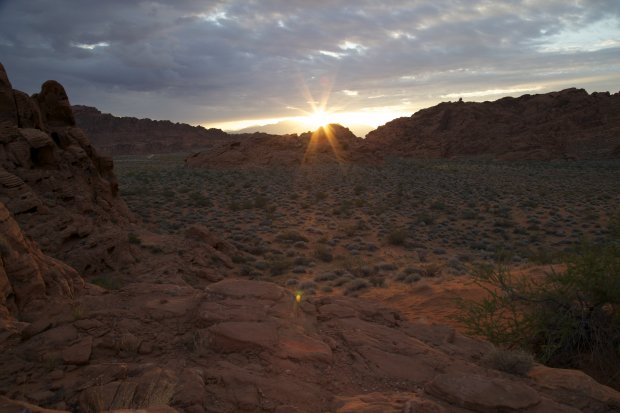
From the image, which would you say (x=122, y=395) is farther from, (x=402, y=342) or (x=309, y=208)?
(x=309, y=208)

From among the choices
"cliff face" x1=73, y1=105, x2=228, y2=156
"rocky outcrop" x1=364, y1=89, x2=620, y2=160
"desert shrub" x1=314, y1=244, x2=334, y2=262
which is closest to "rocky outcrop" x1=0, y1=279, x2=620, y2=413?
"desert shrub" x1=314, y1=244, x2=334, y2=262

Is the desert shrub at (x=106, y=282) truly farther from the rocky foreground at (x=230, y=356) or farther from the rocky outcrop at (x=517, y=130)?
the rocky outcrop at (x=517, y=130)

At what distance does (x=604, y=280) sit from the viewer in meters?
6.12

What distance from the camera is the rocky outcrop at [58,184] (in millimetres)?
9711

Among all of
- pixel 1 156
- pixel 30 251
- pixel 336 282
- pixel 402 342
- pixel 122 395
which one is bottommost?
pixel 336 282

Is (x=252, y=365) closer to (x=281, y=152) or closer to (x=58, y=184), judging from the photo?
(x=58, y=184)

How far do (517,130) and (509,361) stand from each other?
6985cm

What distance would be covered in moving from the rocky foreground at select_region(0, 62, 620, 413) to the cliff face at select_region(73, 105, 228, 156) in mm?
106583

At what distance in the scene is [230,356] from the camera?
448 centimetres

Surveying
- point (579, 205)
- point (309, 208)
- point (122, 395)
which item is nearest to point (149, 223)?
point (309, 208)

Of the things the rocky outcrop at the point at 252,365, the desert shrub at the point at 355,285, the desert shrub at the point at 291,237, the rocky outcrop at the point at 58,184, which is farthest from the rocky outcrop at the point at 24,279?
the desert shrub at the point at 291,237

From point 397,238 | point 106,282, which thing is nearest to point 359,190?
point 397,238

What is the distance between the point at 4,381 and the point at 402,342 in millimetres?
4189

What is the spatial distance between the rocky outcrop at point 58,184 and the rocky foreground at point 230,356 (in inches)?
129
